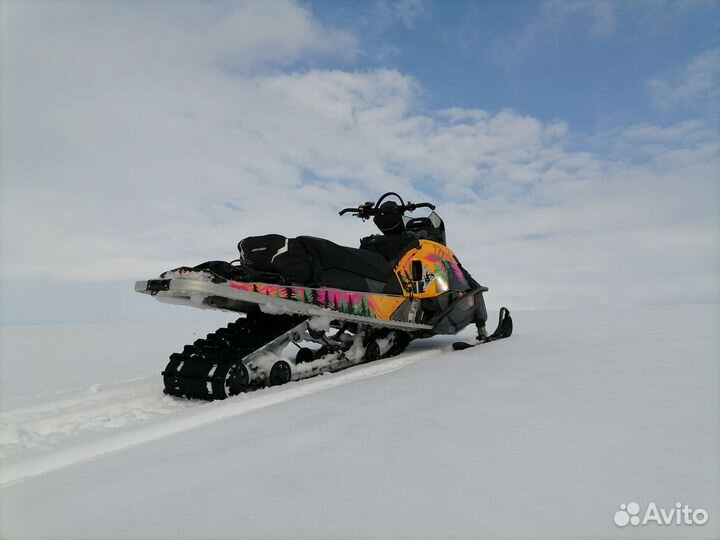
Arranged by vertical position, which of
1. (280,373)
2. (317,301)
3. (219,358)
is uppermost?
(317,301)

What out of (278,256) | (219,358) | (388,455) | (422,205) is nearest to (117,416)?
(219,358)

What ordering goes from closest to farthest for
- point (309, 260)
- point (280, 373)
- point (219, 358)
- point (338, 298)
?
1. point (219, 358)
2. point (280, 373)
3. point (309, 260)
4. point (338, 298)

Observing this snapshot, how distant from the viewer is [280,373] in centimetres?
394

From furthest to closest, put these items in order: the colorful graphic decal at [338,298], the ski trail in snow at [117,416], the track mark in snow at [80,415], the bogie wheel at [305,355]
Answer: the bogie wheel at [305,355] → the colorful graphic decal at [338,298] → the track mark in snow at [80,415] → the ski trail in snow at [117,416]

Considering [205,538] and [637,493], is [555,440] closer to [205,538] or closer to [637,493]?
[637,493]

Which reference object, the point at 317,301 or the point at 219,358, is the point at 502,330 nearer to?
the point at 317,301

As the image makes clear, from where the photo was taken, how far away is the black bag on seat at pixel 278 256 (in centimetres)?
423

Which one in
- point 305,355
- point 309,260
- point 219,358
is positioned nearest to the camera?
point 219,358

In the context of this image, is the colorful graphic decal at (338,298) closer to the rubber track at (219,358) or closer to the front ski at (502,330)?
the rubber track at (219,358)

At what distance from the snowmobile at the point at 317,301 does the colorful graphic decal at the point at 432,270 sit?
0.5 inches

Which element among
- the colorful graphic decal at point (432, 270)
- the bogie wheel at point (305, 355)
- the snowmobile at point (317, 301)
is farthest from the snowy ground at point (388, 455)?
the colorful graphic decal at point (432, 270)

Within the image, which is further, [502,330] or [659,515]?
[502,330]

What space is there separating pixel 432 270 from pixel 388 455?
3.86 meters

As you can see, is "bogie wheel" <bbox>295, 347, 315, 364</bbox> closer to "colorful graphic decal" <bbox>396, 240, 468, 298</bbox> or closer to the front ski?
"colorful graphic decal" <bbox>396, 240, 468, 298</bbox>
